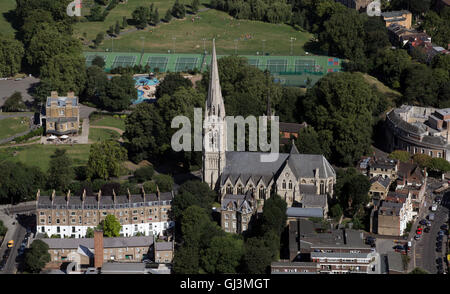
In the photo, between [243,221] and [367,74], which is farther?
[367,74]

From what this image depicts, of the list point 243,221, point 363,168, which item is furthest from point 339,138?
point 243,221

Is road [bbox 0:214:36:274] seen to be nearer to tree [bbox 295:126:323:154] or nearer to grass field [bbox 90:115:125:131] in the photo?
grass field [bbox 90:115:125:131]

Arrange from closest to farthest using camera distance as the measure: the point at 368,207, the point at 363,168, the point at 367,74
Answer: the point at 368,207, the point at 363,168, the point at 367,74

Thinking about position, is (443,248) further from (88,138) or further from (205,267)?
(88,138)

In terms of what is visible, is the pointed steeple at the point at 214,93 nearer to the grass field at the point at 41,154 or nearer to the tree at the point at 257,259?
the tree at the point at 257,259

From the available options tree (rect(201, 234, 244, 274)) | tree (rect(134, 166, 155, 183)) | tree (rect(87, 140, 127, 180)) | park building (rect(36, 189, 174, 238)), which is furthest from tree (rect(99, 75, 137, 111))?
tree (rect(201, 234, 244, 274))

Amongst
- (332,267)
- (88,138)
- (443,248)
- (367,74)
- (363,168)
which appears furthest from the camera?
(367,74)

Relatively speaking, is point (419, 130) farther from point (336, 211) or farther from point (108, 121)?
point (108, 121)

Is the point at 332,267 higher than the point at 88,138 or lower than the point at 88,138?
higher
